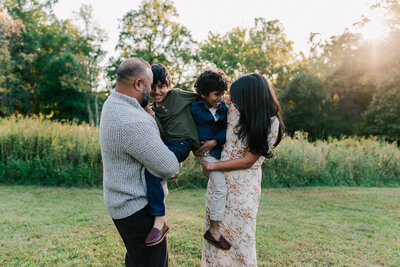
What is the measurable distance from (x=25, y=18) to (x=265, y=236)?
1400 inches

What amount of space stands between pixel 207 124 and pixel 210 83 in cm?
36

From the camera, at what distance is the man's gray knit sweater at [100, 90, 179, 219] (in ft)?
5.71

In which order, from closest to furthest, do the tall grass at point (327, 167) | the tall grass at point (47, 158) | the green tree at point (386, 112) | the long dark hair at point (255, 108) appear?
the long dark hair at point (255, 108) < the tall grass at point (47, 158) < the tall grass at point (327, 167) < the green tree at point (386, 112)

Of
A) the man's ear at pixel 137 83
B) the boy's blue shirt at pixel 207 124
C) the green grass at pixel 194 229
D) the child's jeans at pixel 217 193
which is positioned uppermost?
the man's ear at pixel 137 83

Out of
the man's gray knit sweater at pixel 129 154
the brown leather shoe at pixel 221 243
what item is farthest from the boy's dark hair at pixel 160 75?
the brown leather shoe at pixel 221 243

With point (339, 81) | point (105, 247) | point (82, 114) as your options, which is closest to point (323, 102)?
point (339, 81)

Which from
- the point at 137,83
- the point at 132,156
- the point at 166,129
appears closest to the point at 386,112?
the point at 166,129

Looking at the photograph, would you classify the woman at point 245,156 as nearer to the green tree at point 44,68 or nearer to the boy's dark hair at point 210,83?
the boy's dark hair at point 210,83

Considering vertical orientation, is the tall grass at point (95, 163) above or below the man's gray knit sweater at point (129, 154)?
below

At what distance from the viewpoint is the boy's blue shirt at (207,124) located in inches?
94.9

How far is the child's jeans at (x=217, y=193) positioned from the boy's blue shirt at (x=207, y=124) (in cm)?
13

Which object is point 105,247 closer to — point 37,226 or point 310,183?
point 37,226

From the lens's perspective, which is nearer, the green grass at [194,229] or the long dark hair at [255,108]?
the long dark hair at [255,108]

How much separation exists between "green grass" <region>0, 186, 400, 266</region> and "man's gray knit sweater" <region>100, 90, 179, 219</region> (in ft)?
7.30
